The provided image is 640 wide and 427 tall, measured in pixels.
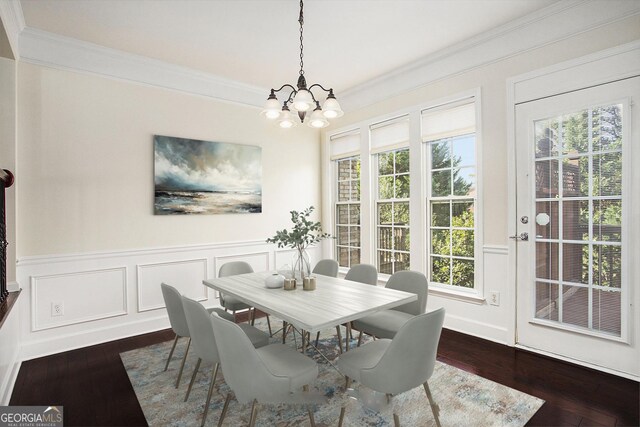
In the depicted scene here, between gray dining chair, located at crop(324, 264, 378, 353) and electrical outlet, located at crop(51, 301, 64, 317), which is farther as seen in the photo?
electrical outlet, located at crop(51, 301, 64, 317)

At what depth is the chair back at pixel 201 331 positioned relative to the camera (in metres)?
2.08

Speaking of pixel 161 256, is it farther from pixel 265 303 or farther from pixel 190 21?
pixel 190 21

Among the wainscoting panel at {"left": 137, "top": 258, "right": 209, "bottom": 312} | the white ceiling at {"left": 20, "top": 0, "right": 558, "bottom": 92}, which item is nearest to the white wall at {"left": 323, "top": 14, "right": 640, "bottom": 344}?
the white ceiling at {"left": 20, "top": 0, "right": 558, "bottom": 92}

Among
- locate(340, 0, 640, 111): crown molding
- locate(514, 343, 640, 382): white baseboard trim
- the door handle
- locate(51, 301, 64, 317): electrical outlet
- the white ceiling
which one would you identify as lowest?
locate(514, 343, 640, 382): white baseboard trim

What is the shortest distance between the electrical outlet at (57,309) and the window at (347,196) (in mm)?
3507

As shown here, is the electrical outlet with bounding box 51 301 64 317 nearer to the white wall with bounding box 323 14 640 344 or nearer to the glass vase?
the glass vase

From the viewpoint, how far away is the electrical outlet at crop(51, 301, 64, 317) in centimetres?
337

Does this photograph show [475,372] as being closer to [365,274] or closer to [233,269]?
[365,274]

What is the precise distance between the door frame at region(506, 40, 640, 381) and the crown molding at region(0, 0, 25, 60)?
4.35 meters

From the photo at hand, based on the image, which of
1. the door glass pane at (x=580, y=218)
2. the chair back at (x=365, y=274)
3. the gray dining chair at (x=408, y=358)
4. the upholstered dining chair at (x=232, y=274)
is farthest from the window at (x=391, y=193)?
the gray dining chair at (x=408, y=358)

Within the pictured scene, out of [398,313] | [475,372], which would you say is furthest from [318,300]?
[475,372]

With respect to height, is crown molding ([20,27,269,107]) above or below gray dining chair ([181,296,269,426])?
above

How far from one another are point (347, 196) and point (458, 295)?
222 cm

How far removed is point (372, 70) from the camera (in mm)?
4242
